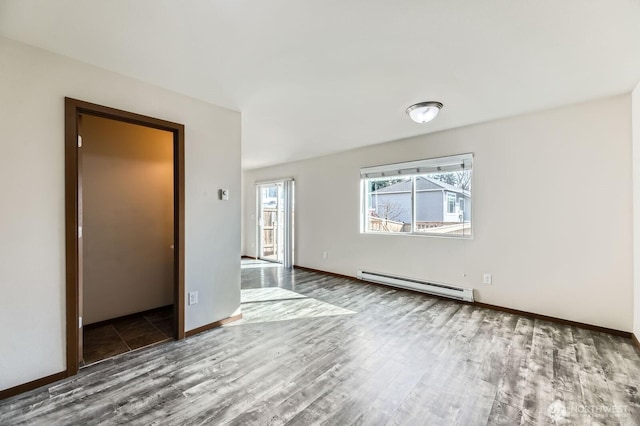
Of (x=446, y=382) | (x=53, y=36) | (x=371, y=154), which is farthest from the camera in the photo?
(x=371, y=154)

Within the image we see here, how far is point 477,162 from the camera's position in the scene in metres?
3.53

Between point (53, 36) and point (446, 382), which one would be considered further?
point (446, 382)

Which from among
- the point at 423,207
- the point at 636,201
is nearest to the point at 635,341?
the point at 636,201

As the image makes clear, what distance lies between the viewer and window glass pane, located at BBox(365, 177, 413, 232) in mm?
4332

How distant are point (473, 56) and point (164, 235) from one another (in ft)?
12.7

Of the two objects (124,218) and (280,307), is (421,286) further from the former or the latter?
(124,218)

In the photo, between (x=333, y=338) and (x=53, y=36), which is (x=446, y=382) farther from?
(x=53, y=36)

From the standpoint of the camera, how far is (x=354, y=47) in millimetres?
1917

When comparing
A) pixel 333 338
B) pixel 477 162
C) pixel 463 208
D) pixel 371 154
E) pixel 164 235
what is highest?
pixel 371 154

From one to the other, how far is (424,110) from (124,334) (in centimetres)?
387

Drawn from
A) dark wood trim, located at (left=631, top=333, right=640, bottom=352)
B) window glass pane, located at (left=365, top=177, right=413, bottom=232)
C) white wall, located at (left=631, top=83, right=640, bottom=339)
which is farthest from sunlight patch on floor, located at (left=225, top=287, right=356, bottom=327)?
white wall, located at (left=631, top=83, right=640, bottom=339)

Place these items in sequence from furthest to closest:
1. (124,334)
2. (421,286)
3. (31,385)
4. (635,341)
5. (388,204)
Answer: (388,204) → (421,286) → (124,334) → (635,341) → (31,385)

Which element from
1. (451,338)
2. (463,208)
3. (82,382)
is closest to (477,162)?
(463,208)

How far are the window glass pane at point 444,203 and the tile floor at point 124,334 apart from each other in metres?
3.59
